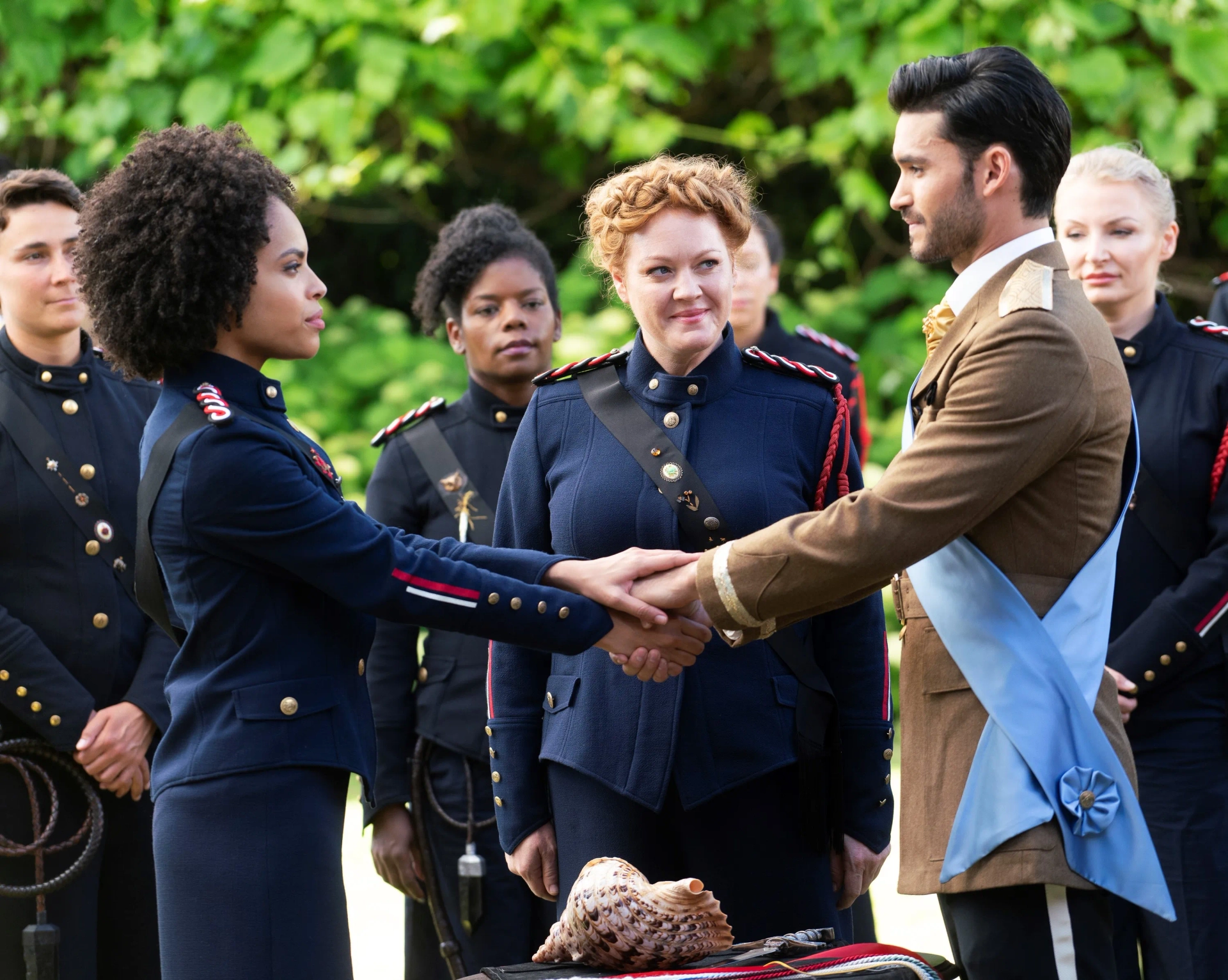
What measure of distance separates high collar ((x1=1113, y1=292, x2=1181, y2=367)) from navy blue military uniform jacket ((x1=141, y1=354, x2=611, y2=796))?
5.69 feet

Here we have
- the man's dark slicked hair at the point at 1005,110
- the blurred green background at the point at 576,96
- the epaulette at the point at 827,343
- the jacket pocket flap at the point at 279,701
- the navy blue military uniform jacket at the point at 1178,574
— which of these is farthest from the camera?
the blurred green background at the point at 576,96

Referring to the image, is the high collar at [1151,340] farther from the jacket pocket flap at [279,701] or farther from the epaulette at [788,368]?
the jacket pocket flap at [279,701]

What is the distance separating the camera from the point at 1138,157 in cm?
361

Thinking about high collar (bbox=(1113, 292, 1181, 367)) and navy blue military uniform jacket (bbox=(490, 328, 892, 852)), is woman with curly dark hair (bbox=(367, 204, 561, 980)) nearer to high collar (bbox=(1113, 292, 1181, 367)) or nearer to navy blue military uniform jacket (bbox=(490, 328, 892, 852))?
navy blue military uniform jacket (bbox=(490, 328, 892, 852))

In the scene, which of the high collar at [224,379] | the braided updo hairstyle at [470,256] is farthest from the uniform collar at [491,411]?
the high collar at [224,379]

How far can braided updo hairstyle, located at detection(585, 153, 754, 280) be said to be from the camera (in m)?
2.74

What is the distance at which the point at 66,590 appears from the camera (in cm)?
322

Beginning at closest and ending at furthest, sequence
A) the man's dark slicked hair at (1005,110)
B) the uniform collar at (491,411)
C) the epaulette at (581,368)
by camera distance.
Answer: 1. the man's dark slicked hair at (1005,110)
2. the epaulette at (581,368)
3. the uniform collar at (491,411)

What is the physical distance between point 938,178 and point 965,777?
0.94 m

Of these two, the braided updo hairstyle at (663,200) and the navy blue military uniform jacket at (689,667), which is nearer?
the navy blue military uniform jacket at (689,667)

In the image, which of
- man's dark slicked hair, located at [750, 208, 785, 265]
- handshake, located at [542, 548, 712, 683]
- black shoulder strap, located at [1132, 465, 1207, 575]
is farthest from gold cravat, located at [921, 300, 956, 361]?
man's dark slicked hair, located at [750, 208, 785, 265]

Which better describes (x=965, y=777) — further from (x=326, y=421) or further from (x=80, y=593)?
(x=326, y=421)

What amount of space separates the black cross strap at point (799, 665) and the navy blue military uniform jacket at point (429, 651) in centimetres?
86

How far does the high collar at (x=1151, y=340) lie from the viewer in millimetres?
3418
